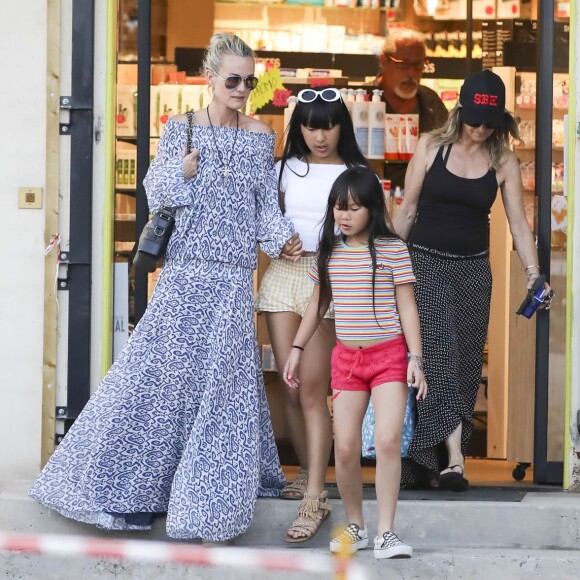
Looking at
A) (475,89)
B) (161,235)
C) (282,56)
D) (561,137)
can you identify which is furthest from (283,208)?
(282,56)

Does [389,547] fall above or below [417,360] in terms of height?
below

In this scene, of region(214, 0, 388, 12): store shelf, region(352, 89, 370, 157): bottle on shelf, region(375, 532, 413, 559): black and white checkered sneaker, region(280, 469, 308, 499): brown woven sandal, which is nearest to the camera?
region(375, 532, 413, 559): black and white checkered sneaker

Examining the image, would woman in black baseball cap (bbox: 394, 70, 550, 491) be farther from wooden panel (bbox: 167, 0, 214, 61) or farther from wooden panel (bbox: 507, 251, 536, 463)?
wooden panel (bbox: 167, 0, 214, 61)

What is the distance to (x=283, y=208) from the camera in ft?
18.4

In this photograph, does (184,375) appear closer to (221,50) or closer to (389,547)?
(389,547)

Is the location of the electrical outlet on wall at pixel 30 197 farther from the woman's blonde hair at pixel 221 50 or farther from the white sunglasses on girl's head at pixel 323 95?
the white sunglasses on girl's head at pixel 323 95

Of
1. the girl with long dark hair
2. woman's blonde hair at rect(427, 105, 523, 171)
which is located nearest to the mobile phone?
woman's blonde hair at rect(427, 105, 523, 171)

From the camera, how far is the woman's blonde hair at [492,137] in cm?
589

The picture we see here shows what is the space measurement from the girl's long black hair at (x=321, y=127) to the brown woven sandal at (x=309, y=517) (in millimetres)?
1227

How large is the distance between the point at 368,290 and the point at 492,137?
49.6 inches

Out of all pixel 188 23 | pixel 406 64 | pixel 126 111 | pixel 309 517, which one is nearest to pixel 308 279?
pixel 309 517

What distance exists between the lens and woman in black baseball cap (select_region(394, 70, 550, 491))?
5.85m

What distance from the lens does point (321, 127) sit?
549 cm

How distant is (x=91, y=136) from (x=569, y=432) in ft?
8.39
